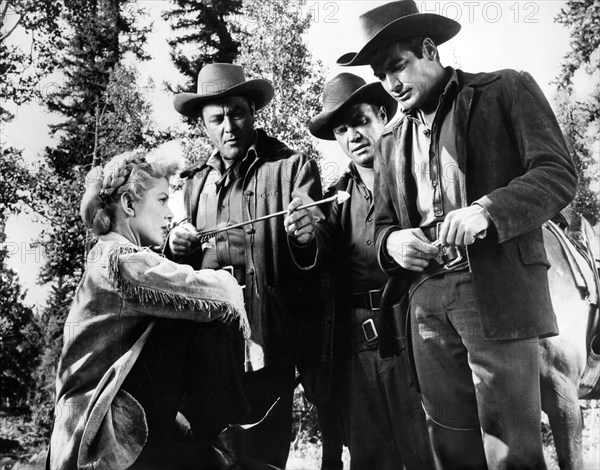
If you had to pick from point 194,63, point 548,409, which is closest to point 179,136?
point 194,63

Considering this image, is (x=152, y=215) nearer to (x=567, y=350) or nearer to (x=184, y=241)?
(x=184, y=241)

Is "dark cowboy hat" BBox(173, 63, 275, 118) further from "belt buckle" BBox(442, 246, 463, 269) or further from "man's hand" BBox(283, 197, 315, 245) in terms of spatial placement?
"belt buckle" BBox(442, 246, 463, 269)

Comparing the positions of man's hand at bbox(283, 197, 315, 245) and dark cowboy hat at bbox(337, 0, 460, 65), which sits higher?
dark cowboy hat at bbox(337, 0, 460, 65)

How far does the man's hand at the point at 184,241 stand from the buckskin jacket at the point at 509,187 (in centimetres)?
125

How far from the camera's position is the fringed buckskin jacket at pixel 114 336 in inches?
189

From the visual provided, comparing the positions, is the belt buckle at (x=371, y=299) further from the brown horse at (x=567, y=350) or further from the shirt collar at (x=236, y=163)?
the shirt collar at (x=236, y=163)

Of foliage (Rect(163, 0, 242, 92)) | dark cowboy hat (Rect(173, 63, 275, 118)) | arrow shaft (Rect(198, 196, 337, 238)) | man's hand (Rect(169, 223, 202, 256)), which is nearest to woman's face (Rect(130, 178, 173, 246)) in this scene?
man's hand (Rect(169, 223, 202, 256))

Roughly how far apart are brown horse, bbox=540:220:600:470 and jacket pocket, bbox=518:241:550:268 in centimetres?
29

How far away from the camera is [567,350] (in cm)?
486

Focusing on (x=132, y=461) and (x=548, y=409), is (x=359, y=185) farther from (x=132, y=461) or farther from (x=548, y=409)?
(x=132, y=461)

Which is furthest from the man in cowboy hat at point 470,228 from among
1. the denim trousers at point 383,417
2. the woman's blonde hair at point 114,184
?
the woman's blonde hair at point 114,184

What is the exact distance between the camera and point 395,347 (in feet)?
16.4

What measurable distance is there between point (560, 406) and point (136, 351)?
7.14ft

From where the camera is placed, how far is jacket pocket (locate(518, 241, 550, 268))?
4.50 metres
